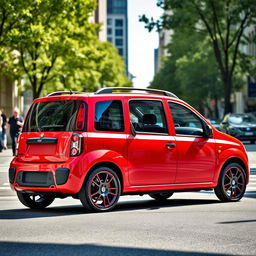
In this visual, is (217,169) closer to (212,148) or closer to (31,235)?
(212,148)

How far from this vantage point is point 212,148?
470 inches

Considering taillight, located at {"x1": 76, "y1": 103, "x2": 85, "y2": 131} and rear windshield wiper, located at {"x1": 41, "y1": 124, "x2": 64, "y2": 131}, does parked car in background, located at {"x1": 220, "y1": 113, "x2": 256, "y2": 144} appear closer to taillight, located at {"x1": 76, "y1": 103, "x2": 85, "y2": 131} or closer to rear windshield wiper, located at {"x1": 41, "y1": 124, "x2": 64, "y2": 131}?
rear windshield wiper, located at {"x1": 41, "y1": 124, "x2": 64, "y2": 131}

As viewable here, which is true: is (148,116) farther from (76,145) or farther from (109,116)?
(76,145)

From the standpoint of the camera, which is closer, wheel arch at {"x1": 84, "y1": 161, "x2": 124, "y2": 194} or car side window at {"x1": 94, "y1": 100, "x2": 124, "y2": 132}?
wheel arch at {"x1": 84, "y1": 161, "x2": 124, "y2": 194}

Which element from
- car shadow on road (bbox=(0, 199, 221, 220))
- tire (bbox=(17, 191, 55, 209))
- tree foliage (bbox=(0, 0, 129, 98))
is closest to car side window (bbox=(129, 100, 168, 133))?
car shadow on road (bbox=(0, 199, 221, 220))

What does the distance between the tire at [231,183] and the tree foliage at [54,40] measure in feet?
80.2

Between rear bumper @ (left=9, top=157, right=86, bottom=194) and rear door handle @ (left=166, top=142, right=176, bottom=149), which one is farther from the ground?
rear door handle @ (left=166, top=142, right=176, bottom=149)

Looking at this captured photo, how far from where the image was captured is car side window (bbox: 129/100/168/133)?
1118cm

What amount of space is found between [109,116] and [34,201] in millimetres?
1782

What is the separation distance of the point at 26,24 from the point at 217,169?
25.9m

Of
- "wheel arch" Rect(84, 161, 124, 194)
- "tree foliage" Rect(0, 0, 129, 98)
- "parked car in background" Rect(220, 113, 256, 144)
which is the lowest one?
"parked car in background" Rect(220, 113, 256, 144)

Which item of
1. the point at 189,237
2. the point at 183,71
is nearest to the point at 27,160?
the point at 189,237

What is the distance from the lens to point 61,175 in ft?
33.9

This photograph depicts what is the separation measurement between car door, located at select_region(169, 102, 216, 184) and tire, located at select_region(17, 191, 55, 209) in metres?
1.90
